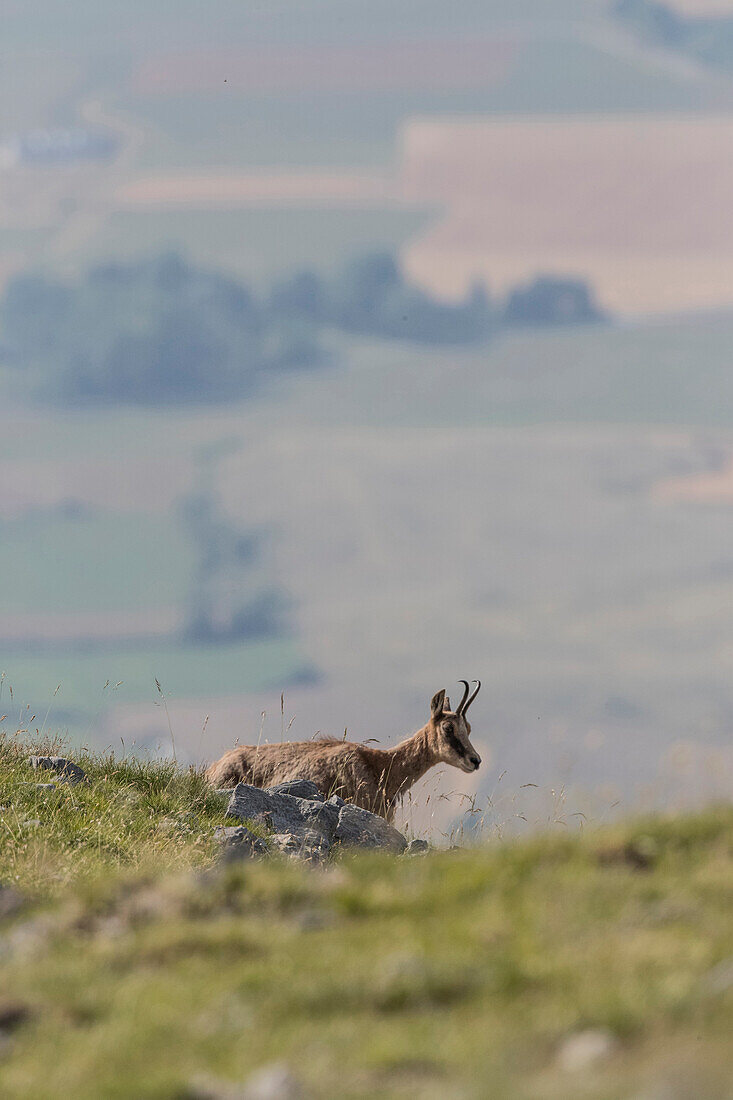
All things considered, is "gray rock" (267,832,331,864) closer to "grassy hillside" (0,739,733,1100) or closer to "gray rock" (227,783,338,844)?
"gray rock" (227,783,338,844)

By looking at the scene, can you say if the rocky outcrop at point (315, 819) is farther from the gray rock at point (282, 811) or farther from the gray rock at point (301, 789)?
the gray rock at point (301, 789)

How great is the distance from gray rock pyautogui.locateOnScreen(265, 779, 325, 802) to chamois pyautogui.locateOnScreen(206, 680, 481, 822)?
801mm

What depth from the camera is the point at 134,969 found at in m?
6.73

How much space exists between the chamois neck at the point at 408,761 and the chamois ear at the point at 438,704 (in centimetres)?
30

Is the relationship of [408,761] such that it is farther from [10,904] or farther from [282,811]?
[10,904]

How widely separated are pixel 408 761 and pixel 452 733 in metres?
0.86

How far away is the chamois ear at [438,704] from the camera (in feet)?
62.2

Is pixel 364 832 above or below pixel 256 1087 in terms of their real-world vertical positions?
below

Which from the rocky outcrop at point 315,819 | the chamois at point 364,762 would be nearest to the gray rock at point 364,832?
the rocky outcrop at point 315,819

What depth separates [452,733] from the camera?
18.9 meters

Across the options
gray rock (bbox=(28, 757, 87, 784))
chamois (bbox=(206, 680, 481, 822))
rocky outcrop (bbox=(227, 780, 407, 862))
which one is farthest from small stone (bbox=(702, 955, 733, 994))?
chamois (bbox=(206, 680, 481, 822))

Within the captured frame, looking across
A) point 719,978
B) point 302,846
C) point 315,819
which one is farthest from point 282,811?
point 719,978

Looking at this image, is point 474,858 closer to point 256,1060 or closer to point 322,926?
point 322,926

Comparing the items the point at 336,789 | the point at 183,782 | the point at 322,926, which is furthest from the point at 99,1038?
the point at 336,789
